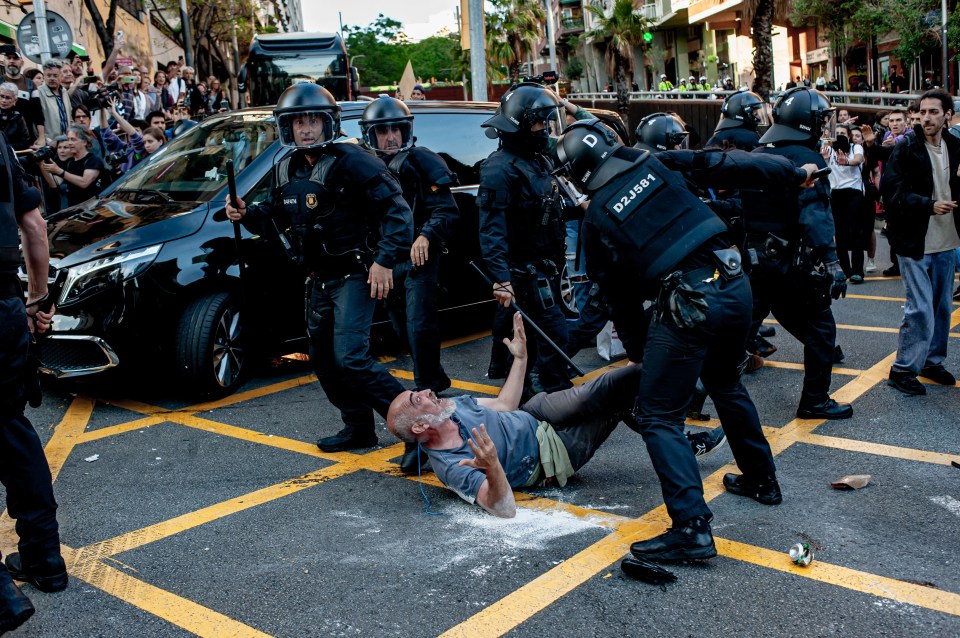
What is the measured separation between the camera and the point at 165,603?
3570 mm

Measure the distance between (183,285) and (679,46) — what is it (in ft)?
193

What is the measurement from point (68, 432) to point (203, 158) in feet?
7.41

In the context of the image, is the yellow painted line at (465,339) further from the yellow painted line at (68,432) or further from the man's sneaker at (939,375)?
the man's sneaker at (939,375)

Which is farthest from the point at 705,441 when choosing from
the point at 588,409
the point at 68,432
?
the point at 68,432

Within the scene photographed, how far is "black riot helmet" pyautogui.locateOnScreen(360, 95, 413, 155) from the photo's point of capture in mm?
5859

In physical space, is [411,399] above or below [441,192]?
below

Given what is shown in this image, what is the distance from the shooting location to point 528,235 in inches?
225

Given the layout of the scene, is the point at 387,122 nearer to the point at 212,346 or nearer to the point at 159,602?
the point at 212,346

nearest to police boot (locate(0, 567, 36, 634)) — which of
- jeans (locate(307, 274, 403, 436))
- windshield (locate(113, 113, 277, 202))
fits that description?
jeans (locate(307, 274, 403, 436))

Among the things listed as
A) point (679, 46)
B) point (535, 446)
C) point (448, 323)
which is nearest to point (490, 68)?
point (679, 46)

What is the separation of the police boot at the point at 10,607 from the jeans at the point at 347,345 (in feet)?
6.40

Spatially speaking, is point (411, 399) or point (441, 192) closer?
point (411, 399)

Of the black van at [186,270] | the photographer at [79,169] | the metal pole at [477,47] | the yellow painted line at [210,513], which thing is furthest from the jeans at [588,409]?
the metal pole at [477,47]

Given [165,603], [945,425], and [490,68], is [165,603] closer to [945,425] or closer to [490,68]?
[945,425]
